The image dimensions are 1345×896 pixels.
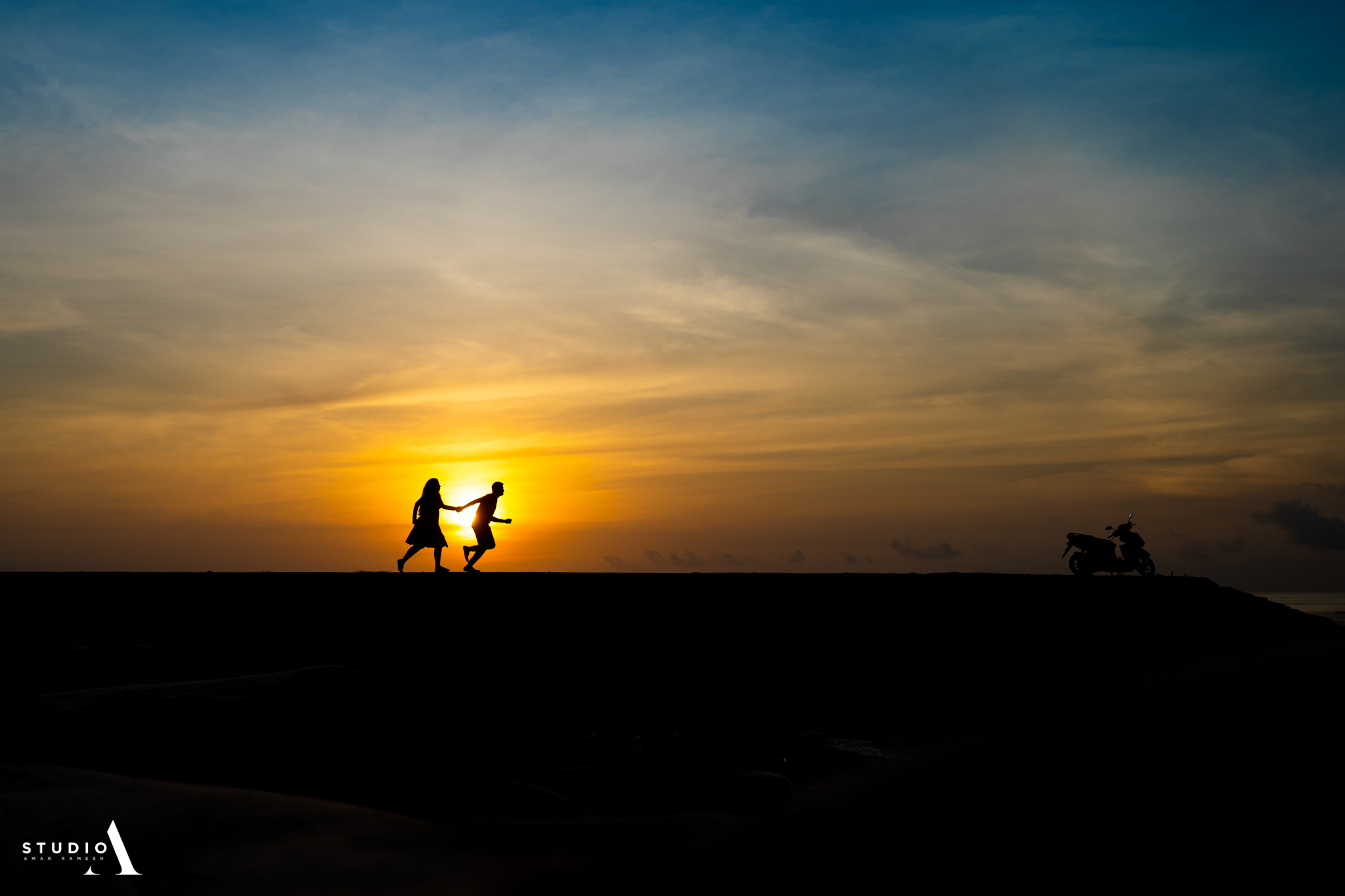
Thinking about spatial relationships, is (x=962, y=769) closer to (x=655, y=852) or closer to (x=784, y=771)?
(x=655, y=852)

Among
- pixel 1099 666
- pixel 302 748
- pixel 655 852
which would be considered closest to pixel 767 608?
pixel 1099 666

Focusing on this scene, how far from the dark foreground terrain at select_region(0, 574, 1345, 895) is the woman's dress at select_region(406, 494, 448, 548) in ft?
16.9

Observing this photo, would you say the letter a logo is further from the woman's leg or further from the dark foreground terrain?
the woman's leg

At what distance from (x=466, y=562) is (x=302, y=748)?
1317 cm

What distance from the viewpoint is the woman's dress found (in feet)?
51.5

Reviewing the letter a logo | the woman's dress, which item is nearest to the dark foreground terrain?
the letter a logo

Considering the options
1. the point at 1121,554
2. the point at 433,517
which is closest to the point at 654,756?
the point at 433,517

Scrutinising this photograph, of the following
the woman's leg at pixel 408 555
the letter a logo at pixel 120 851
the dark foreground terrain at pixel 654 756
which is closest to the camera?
the dark foreground terrain at pixel 654 756

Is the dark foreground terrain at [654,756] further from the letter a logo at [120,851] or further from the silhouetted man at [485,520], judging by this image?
the silhouetted man at [485,520]

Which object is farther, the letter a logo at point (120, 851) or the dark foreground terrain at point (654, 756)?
the letter a logo at point (120, 851)

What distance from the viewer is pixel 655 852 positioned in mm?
1633

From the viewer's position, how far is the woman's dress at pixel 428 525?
1570 centimetres

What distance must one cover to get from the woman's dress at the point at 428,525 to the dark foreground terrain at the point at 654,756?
16.9 ft

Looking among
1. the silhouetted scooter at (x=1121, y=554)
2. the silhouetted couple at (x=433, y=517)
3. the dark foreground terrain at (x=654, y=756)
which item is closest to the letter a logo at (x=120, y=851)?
the dark foreground terrain at (x=654, y=756)
